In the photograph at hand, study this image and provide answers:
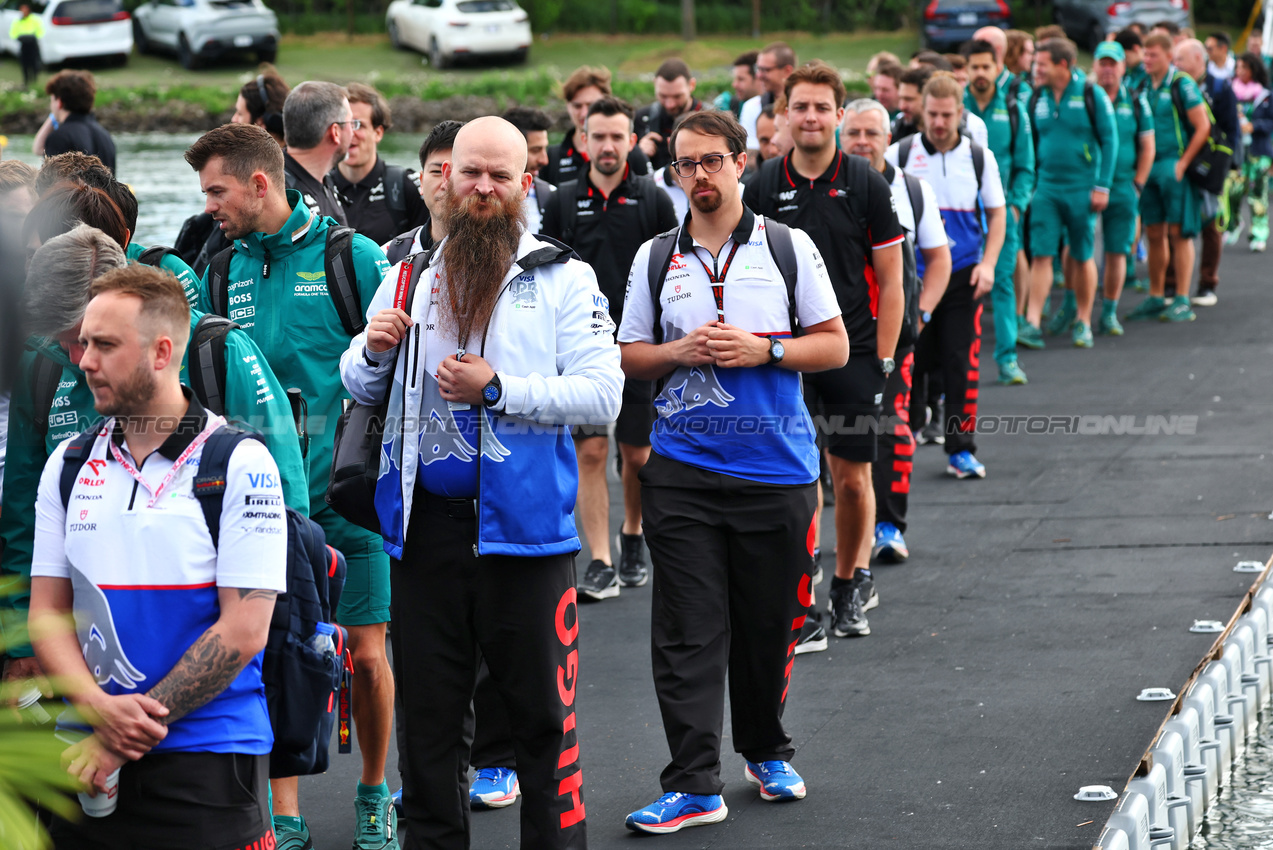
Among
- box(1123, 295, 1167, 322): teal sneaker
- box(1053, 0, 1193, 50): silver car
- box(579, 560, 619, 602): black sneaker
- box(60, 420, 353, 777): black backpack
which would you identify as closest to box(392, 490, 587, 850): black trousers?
box(60, 420, 353, 777): black backpack

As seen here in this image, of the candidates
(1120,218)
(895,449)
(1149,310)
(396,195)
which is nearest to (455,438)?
(396,195)

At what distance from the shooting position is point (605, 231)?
701cm

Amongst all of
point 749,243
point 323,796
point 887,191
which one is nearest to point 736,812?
point 323,796

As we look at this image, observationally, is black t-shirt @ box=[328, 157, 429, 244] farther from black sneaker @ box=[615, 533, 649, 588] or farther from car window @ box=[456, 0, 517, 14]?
car window @ box=[456, 0, 517, 14]

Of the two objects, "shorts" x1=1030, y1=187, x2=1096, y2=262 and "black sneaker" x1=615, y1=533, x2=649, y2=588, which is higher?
"shorts" x1=1030, y1=187, x2=1096, y2=262

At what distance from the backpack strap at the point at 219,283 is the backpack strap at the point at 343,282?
13.6 inches

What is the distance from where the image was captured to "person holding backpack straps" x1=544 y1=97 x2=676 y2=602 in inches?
275

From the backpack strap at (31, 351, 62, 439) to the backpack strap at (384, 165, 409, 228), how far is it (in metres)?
3.54

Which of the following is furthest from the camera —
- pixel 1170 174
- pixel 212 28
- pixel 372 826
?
pixel 212 28

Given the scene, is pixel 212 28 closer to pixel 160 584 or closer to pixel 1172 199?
pixel 1172 199

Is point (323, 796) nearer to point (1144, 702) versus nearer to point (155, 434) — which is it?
point (155, 434)

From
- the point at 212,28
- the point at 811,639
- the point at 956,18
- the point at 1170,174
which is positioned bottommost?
the point at 811,639

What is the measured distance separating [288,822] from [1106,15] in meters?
33.7

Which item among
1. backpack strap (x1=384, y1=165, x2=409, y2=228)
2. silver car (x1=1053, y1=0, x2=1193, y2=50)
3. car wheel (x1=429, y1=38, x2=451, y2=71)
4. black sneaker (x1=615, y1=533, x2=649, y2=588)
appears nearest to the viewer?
backpack strap (x1=384, y1=165, x2=409, y2=228)
